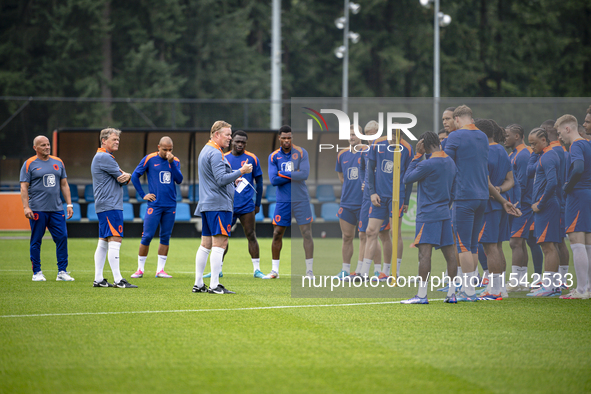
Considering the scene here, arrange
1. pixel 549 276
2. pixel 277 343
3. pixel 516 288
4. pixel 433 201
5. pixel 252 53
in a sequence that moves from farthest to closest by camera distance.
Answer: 1. pixel 252 53
2. pixel 516 288
3. pixel 549 276
4. pixel 433 201
5. pixel 277 343

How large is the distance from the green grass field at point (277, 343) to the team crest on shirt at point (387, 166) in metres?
1.80

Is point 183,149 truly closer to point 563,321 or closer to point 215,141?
point 215,141

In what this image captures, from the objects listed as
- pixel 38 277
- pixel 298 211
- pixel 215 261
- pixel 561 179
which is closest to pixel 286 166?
pixel 298 211

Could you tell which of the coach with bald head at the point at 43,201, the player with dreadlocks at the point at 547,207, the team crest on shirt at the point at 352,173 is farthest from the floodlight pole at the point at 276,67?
the player with dreadlocks at the point at 547,207

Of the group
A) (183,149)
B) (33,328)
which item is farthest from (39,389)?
(183,149)

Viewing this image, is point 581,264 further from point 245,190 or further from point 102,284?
point 102,284

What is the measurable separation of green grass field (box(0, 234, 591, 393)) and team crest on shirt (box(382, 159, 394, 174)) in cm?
180

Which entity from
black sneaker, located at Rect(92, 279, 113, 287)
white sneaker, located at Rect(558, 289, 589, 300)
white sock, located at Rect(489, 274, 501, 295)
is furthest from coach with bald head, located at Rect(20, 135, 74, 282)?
white sneaker, located at Rect(558, 289, 589, 300)

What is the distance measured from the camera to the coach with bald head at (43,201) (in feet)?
32.5

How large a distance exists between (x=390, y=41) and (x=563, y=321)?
41.9 m

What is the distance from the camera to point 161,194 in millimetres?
10586

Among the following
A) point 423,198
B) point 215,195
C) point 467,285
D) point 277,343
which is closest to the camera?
point 277,343

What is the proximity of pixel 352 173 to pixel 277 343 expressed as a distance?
4.37 meters

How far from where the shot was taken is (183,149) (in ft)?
70.6
